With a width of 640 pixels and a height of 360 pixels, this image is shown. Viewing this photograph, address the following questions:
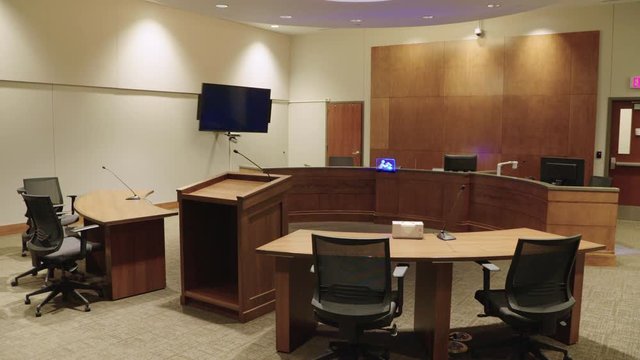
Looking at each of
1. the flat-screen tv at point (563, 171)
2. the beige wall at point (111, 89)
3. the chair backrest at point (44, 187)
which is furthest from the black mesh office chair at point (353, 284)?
the beige wall at point (111, 89)

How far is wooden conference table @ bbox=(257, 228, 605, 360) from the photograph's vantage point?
3.26 m

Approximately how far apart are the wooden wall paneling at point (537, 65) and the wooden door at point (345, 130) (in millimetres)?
3088

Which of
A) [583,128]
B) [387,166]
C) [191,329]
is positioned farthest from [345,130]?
[191,329]

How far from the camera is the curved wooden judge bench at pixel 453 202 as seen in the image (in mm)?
5628

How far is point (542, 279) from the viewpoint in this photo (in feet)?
10.2

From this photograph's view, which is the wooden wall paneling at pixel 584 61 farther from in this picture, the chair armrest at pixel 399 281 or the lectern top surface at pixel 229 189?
the chair armrest at pixel 399 281

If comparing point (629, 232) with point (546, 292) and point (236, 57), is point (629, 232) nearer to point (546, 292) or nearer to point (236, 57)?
point (546, 292)

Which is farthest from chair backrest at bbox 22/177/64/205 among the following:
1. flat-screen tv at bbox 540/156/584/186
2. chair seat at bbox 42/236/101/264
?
flat-screen tv at bbox 540/156/584/186

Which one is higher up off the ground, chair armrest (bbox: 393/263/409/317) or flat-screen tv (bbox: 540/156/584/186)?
flat-screen tv (bbox: 540/156/584/186)

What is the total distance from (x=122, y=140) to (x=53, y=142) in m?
1.12

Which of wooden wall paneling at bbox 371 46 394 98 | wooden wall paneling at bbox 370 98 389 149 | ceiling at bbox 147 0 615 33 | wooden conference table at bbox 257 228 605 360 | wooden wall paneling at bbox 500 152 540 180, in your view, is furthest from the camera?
wooden wall paneling at bbox 370 98 389 149

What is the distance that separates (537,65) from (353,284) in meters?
7.38

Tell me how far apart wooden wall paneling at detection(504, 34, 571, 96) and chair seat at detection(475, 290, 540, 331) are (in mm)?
6530

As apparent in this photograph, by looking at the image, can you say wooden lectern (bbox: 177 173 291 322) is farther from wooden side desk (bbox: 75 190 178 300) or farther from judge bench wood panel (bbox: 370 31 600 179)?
judge bench wood panel (bbox: 370 31 600 179)
